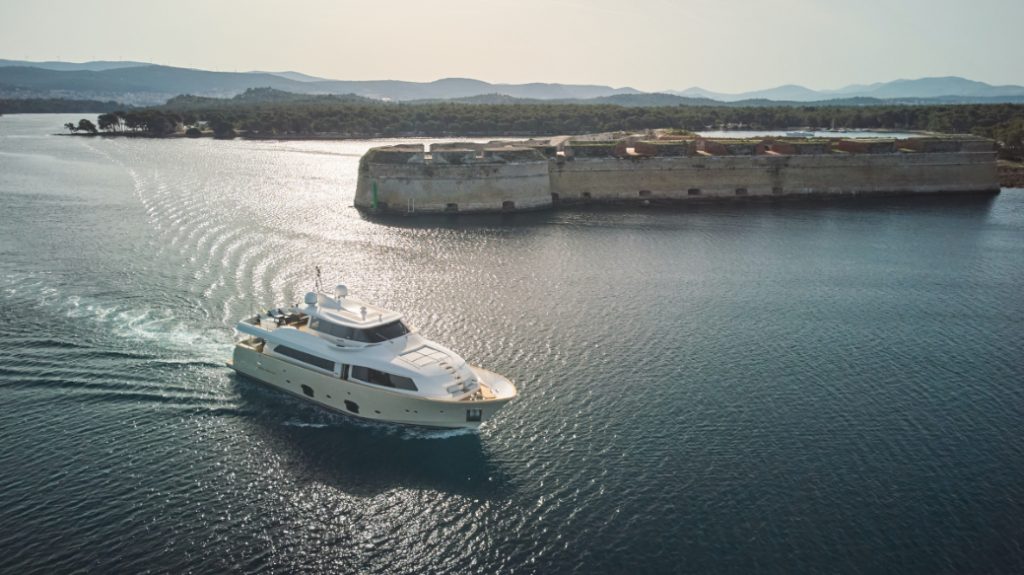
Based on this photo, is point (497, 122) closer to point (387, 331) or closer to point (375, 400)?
point (387, 331)

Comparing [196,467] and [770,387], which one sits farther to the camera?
[770,387]

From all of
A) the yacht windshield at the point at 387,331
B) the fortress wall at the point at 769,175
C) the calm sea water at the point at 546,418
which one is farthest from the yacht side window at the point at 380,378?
the fortress wall at the point at 769,175

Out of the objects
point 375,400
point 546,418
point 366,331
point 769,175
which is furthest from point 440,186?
point 546,418

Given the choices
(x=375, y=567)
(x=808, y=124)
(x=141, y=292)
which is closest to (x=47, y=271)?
(x=141, y=292)

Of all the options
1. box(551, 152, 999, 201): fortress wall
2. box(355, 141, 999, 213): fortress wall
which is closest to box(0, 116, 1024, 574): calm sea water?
box(355, 141, 999, 213): fortress wall

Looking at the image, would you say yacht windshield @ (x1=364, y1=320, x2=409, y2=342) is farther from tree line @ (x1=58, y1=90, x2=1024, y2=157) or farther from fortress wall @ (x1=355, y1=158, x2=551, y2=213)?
tree line @ (x1=58, y1=90, x2=1024, y2=157)

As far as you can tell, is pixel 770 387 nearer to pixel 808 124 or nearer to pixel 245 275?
pixel 245 275
